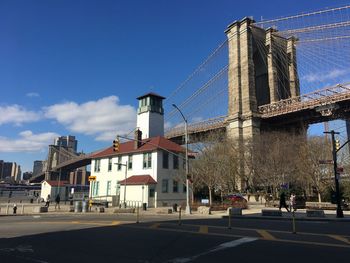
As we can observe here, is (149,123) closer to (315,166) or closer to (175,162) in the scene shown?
(175,162)

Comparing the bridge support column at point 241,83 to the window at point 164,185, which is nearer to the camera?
the window at point 164,185

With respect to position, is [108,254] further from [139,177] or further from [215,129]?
[215,129]

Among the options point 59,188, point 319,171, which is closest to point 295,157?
point 319,171

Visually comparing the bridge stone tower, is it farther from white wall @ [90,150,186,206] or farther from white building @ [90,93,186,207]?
white wall @ [90,150,186,206]

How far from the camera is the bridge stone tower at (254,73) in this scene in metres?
68.0

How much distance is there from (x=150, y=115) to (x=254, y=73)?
24352 mm

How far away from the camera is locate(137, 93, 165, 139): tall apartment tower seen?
71.1m

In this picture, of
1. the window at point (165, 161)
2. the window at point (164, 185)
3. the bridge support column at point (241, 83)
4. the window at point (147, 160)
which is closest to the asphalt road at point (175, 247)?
the window at point (164, 185)

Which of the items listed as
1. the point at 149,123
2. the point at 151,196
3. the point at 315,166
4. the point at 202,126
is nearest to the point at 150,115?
the point at 149,123

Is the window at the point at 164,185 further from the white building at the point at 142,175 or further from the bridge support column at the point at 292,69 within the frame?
the bridge support column at the point at 292,69

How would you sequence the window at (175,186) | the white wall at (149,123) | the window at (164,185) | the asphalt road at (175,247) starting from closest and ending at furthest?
the asphalt road at (175,247) → the window at (164,185) → the window at (175,186) → the white wall at (149,123)

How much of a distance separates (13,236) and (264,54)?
73100 mm

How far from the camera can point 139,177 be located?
50594 mm

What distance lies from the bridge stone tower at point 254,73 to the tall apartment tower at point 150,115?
14.0 metres
